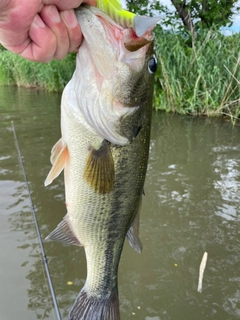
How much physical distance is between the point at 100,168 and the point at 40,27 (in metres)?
0.60

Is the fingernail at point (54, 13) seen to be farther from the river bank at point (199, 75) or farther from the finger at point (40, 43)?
the river bank at point (199, 75)

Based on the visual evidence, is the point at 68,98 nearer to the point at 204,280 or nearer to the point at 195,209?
the point at 204,280

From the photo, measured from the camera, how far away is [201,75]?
8.73m

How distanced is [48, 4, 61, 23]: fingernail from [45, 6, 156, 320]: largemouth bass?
8 cm

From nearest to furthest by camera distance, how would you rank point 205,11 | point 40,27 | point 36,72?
point 40,27 < point 205,11 < point 36,72

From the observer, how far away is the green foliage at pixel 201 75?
338 inches

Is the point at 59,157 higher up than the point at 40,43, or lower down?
lower down

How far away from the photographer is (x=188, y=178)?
554 cm

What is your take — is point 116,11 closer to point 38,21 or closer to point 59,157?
point 38,21

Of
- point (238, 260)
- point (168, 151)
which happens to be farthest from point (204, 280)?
point (168, 151)

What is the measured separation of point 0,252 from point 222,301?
7.21 ft

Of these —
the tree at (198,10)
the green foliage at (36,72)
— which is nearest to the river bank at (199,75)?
the tree at (198,10)

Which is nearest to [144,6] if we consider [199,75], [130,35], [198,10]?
[198,10]

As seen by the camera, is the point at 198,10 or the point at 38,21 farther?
→ the point at 198,10
